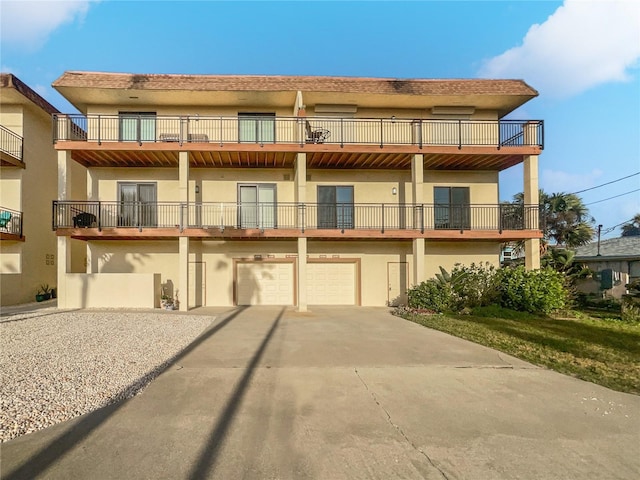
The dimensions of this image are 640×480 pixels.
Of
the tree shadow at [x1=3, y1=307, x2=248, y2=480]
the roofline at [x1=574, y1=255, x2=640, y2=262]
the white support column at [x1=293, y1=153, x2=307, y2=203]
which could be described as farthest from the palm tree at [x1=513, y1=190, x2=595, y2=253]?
the tree shadow at [x1=3, y1=307, x2=248, y2=480]

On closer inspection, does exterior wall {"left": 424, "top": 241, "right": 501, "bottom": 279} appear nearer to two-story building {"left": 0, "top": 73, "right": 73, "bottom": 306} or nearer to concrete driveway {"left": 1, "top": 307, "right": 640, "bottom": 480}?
concrete driveway {"left": 1, "top": 307, "right": 640, "bottom": 480}

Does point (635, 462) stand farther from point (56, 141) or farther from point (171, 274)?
point (56, 141)

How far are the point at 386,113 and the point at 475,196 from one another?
5.46 meters

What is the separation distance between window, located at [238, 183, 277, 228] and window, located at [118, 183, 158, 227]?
3.58m

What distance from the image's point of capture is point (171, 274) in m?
14.9

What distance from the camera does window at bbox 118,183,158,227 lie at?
580 inches

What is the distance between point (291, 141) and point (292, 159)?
32.1 inches

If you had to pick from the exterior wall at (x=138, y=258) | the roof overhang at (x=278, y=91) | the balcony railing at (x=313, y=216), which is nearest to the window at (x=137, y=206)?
the balcony railing at (x=313, y=216)

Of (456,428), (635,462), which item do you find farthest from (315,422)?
(635,462)

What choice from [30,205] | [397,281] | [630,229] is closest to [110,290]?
[30,205]

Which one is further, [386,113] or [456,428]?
[386,113]

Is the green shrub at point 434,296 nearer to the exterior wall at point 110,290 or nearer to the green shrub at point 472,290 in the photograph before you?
the green shrub at point 472,290

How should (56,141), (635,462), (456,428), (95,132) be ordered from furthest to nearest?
(95,132), (56,141), (456,428), (635,462)

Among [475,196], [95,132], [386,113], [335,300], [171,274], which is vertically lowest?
[335,300]
